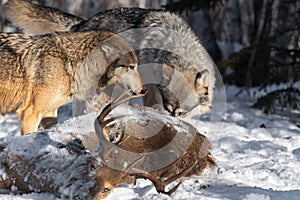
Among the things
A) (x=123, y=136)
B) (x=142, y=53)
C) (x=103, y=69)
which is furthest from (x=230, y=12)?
(x=123, y=136)

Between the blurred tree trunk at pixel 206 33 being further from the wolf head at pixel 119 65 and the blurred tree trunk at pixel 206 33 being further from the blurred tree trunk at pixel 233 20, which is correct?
the wolf head at pixel 119 65

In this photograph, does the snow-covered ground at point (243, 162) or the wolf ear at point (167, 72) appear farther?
the wolf ear at point (167, 72)

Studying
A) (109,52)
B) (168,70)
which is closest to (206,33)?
(168,70)

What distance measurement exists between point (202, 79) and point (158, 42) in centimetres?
88

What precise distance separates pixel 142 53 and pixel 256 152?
2.09 meters

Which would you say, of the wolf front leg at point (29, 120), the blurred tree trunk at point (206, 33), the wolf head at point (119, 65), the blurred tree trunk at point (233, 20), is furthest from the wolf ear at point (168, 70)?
the blurred tree trunk at point (233, 20)

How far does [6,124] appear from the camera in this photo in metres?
7.84

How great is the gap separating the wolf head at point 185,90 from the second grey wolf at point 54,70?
97cm

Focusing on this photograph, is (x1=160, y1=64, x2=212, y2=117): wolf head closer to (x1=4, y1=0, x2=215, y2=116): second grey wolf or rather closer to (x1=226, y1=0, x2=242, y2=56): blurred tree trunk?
(x1=4, y1=0, x2=215, y2=116): second grey wolf

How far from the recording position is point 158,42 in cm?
740

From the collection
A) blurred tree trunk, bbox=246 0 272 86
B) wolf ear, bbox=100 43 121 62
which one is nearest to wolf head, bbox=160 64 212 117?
wolf ear, bbox=100 43 121 62

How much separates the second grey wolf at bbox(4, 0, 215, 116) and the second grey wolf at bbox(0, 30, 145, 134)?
86 cm

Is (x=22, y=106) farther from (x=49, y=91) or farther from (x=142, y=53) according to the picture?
(x=142, y=53)

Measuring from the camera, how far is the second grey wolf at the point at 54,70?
575 centimetres
